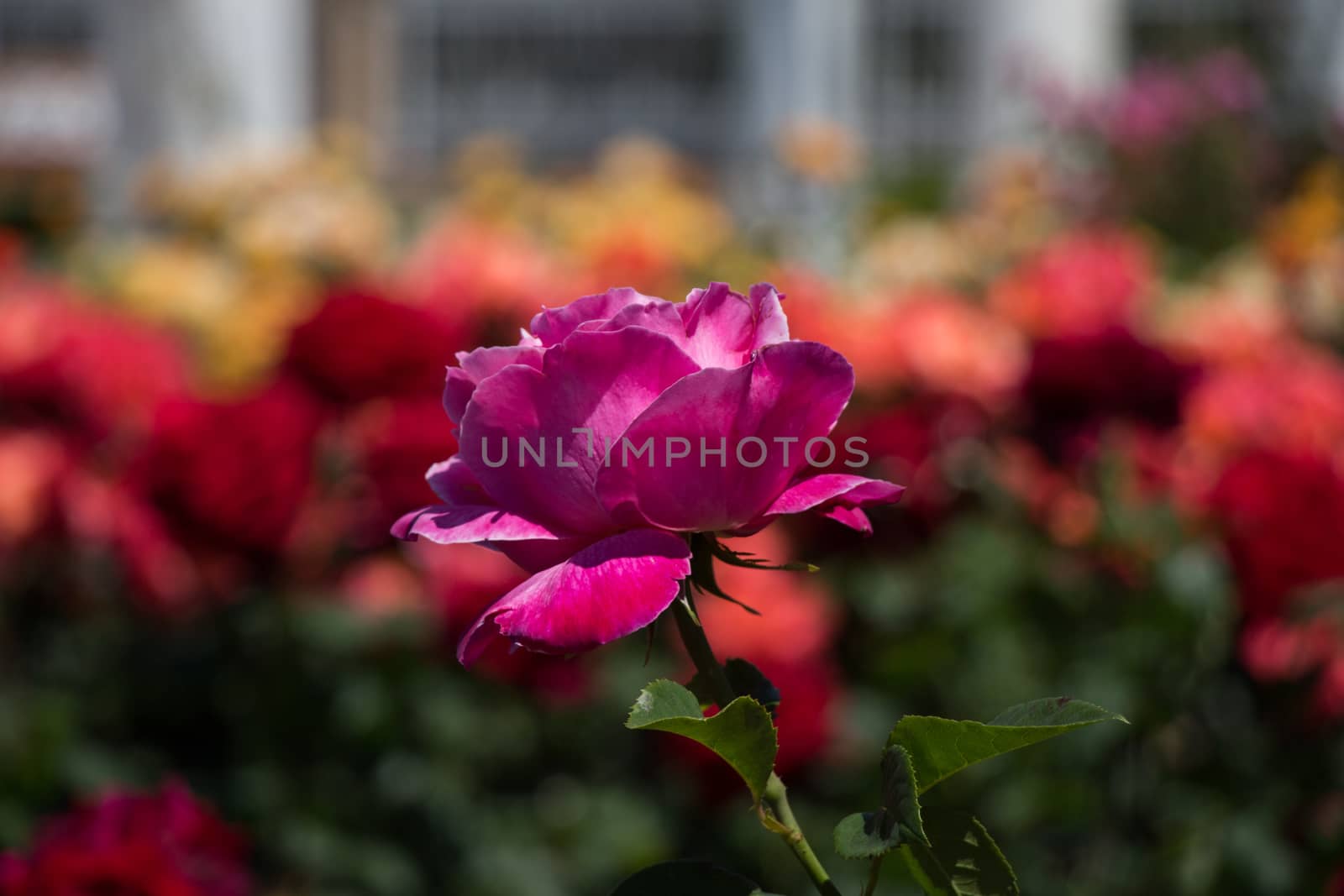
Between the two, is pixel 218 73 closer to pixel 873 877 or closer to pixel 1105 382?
pixel 1105 382

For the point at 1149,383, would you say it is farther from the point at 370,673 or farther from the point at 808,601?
the point at 370,673

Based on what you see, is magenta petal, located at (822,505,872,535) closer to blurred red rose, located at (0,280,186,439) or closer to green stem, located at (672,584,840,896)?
green stem, located at (672,584,840,896)

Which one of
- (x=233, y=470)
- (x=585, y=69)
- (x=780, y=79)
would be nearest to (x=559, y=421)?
(x=233, y=470)

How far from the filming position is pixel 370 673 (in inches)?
56.6

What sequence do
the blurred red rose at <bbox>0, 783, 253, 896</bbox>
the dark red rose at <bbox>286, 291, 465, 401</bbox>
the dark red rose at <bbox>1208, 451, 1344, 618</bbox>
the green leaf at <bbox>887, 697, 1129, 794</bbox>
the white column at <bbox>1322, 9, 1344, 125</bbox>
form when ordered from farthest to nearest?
the white column at <bbox>1322, 9, 1344, 125</bbox> → the dark red rose at <bbox>286, 291, 465, 401</bbox> → the dark red rose at <bbox>1208, 451, 1344, 618</bbox> → the blurred red rose at <bbox>0, 783, 253, 896</bbox> → the green leaf at <bbox>887, 697, 1129, 794</bbox>

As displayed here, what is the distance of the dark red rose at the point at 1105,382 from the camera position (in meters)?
1.28

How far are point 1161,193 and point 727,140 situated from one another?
268 cm

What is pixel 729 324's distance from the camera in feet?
1.23

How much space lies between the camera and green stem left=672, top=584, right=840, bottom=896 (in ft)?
1.12

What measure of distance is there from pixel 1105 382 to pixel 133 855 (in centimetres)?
94

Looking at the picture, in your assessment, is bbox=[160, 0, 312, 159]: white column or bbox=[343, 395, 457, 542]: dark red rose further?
bbox=[160, 0, 312, 159]: white column

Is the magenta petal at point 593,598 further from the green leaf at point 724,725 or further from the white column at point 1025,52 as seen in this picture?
the white column at point 1025,52

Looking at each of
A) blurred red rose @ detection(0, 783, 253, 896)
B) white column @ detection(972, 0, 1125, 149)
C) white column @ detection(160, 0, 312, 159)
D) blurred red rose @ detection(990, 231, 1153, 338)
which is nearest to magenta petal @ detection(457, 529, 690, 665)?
blurred red rose @ detection(0, 783, 253, 896)

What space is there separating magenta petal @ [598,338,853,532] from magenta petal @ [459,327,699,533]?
1 cm
